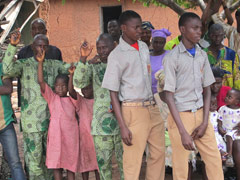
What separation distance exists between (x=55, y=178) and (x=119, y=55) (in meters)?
1.60

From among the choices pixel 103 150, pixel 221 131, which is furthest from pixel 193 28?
pixel 221 131

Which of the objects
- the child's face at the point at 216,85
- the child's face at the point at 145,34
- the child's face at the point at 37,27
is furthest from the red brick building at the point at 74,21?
the child's face at the point at 216,85

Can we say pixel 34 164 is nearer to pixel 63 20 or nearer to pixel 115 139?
pixel 115 139

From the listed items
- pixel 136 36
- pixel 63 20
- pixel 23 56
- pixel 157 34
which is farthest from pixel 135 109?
pixel 63 20

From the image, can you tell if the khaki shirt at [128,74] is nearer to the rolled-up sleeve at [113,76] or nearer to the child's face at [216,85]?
the rolled-up sleeve at [113,76]

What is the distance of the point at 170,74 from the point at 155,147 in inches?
27.2

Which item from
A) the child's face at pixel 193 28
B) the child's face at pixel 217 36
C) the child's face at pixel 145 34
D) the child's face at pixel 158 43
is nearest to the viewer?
the child's face at pixel 193 28

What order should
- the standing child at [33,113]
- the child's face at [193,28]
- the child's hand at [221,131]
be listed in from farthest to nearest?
the child's hand at [221,131] → the standing child at [33,113] → the child's face at [193,28]

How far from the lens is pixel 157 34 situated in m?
4.31

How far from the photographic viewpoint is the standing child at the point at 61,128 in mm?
3621

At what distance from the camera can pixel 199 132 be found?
278 cm

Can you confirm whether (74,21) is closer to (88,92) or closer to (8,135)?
(88,92)

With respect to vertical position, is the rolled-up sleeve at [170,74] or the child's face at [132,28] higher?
the child's face at [132,28]

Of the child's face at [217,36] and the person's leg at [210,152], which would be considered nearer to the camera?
the person's leg at [210,152]
